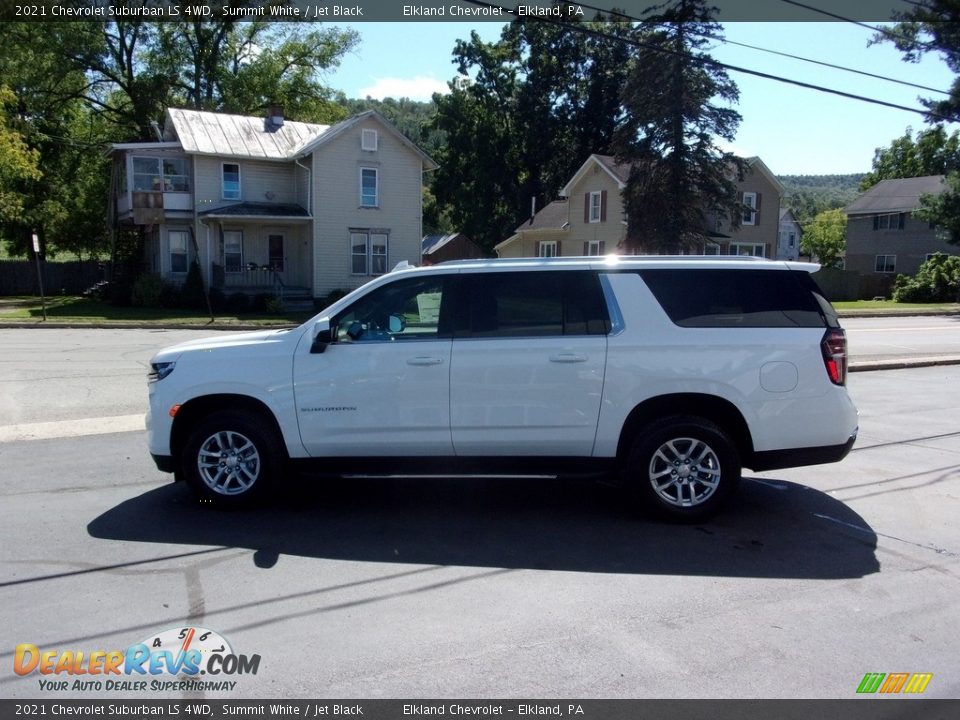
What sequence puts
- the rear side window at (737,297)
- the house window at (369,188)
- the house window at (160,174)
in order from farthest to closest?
the house window at (369,188) < the house window at (160,174) < the rear side window at (737,297)

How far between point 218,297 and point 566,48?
1438 inches

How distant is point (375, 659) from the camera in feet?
13.4

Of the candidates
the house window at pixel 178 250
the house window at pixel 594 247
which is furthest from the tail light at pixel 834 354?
the house window at pixel 594 247

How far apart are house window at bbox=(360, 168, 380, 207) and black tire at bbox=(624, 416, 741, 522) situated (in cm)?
3221

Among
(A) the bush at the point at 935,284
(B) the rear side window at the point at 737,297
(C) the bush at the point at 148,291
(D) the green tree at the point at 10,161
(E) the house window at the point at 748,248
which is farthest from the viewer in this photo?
(E) the house window at the point at 748,248

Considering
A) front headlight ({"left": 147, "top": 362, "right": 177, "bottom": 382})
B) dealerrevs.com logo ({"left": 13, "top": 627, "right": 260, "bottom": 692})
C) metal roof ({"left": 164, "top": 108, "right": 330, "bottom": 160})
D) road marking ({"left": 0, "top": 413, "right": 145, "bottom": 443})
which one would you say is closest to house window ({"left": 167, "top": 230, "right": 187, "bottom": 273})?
metal roof ({"left": 164, "top": 108, "right": 330, "bottom": 160})

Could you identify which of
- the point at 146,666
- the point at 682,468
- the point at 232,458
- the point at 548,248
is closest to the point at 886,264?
the point at 548,248

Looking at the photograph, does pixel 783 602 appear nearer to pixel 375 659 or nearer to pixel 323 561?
pixel 375 659

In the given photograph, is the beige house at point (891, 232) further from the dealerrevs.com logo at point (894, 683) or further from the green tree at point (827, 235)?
the dealerrevs.com logo at point (894, 683)

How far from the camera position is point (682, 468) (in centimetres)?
627

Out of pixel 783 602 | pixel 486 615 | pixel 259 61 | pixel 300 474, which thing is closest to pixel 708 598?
pixel 783 602

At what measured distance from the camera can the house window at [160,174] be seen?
117ft

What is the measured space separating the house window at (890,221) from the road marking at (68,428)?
188ft
